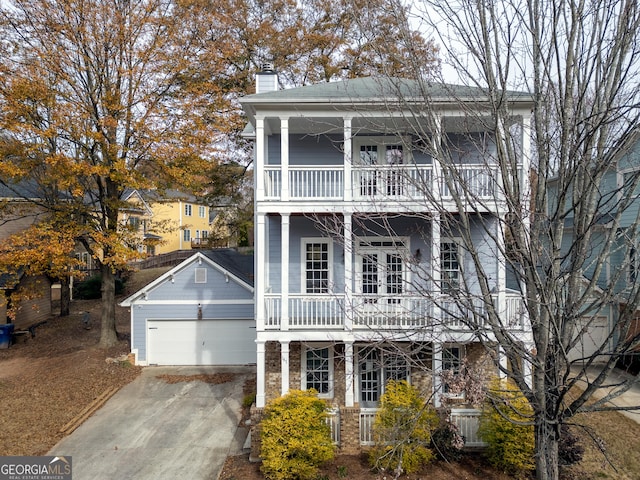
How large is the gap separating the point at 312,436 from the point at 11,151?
12.5 metres

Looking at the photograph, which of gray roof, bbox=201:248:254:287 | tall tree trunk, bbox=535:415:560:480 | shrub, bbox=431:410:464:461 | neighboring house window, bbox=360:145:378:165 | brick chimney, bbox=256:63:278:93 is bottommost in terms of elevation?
shrub, bbox=431:410:464:461

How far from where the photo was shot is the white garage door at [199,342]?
14742 mm

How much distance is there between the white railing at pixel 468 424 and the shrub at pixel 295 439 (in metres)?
2.94

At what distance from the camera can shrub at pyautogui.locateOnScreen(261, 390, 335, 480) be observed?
25.0 feet

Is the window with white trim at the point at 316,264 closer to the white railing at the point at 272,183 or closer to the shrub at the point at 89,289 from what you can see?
the white railing at the point at 272,183

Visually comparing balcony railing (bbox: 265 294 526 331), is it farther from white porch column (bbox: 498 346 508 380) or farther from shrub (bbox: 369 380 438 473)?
shrub (bbox: 369 380 438 473)

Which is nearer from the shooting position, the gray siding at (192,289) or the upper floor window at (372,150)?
the upper floor window at (372,150)

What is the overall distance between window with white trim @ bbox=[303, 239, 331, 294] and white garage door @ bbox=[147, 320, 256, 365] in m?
4.93

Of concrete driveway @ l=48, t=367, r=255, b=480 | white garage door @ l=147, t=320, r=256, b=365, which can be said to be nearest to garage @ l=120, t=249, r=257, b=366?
white garage door @ l=147, t=320, r=256, b=365

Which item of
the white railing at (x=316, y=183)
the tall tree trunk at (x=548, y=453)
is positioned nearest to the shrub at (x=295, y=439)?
the tall tree trunk at (x=548, y=453)

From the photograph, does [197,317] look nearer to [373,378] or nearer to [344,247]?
[373,378]

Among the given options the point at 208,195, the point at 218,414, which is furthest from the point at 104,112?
the point at 218,414

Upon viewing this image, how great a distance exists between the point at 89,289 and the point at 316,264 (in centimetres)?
2035

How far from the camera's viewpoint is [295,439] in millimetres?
7711
